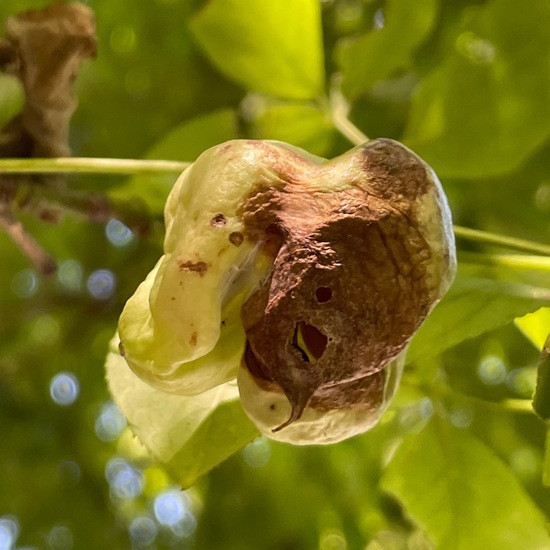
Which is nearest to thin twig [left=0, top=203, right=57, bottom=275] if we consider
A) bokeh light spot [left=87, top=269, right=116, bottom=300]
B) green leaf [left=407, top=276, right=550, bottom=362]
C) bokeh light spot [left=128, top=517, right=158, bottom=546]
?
green leaf [left=407, top=276, right=550, bottom=362]

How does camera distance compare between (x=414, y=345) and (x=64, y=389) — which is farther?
(x=64, y=389)

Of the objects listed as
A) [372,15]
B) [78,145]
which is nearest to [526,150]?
[372,15]

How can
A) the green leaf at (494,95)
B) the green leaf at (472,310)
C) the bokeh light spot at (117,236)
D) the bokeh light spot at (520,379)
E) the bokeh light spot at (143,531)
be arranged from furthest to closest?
the bokeh light spot at (143,531) → the bokeh light spot at (117,236) → the bokeh light spot at (520,379) → the green leaf at (494,95) → the green leaf at (472,310)

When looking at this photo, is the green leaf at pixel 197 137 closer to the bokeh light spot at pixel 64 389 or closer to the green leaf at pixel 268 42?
the green leaf at pixel 268 42

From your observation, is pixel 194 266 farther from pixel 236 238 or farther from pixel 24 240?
pixel 24 240

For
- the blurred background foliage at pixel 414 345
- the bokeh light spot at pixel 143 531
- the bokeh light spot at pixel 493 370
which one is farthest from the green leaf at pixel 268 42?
the bokeh light spot at pixel 143 531

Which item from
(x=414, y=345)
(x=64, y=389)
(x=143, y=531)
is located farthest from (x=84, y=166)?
(x=143, y=531)
